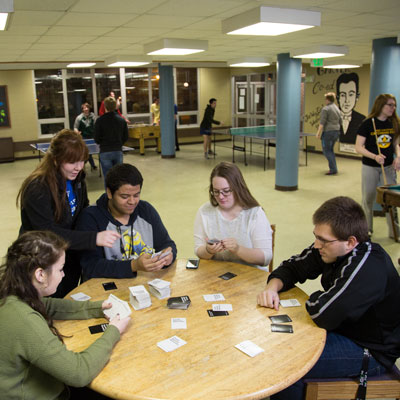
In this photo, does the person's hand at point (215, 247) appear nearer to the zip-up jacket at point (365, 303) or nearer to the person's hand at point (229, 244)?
the person's hand at point (229, 244)

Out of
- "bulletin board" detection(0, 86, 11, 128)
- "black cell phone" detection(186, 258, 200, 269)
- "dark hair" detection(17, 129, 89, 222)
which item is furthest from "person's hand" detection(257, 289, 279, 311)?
→ "bulletin board" detection(0, 86, 11, 128)

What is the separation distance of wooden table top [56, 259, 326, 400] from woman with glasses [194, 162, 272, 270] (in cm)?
32

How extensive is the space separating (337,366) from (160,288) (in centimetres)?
101

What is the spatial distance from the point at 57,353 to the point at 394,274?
1.63 metres

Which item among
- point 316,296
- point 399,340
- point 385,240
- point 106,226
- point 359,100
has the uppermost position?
point 359,100

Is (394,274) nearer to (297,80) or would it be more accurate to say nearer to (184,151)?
(297,80)

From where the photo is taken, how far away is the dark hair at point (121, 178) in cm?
273

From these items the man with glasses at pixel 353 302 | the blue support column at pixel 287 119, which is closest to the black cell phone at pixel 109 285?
the man with glasses at pixel 353 302

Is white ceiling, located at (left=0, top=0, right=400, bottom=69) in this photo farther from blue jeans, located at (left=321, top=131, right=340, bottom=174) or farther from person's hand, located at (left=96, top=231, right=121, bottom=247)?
blue jeans, located at (left=321, top=131, right=340, bottom=174)

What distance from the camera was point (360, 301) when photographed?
6.72ft

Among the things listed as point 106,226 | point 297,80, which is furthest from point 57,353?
point 297,80

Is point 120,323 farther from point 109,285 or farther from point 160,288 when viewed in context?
point 109,285

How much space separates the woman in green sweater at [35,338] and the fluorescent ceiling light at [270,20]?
328cm

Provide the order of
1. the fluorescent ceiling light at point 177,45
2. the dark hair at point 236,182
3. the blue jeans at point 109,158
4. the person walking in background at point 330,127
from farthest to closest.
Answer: the person walking in background at point 330,127
the blue jeans at point 109,158
the fluorescent ceiling light at point 177,45
the dark hair at point 236,182
